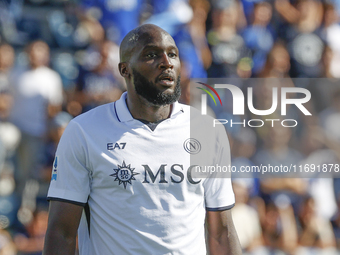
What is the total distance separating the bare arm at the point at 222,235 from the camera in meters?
2.09

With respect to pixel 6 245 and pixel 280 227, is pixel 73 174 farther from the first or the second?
pixel 280 227

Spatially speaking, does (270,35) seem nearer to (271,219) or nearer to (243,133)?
(243,133)

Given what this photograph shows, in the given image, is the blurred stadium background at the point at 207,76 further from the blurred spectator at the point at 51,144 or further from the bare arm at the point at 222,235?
the bare arm at the point at 222,235

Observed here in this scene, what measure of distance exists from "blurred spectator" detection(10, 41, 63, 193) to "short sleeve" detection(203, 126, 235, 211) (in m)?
2.72

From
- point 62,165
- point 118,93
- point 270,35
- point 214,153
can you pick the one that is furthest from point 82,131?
point 270,35

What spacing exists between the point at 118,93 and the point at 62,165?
2.60 m

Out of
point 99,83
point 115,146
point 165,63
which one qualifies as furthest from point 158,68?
point 99,83

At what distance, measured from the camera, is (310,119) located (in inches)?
183

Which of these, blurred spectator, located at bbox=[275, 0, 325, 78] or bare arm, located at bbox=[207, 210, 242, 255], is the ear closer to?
bare arm, located at bbox=[207, 210, 242, 255]

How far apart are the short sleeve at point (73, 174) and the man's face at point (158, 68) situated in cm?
43

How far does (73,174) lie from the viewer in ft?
6.41

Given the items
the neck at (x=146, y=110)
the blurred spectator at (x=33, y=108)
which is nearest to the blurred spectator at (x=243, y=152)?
the blurred spectator at (x=33, y=108)

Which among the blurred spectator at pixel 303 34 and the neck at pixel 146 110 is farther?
the blurred spectator at pixel 303 34

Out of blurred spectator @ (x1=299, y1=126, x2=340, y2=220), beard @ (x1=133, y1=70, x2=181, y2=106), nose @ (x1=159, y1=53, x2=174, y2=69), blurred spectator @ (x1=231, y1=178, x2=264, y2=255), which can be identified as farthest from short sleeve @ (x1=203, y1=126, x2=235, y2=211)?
blurred spectator @ (x1=299, y1=126, x2=340, y2=220)
